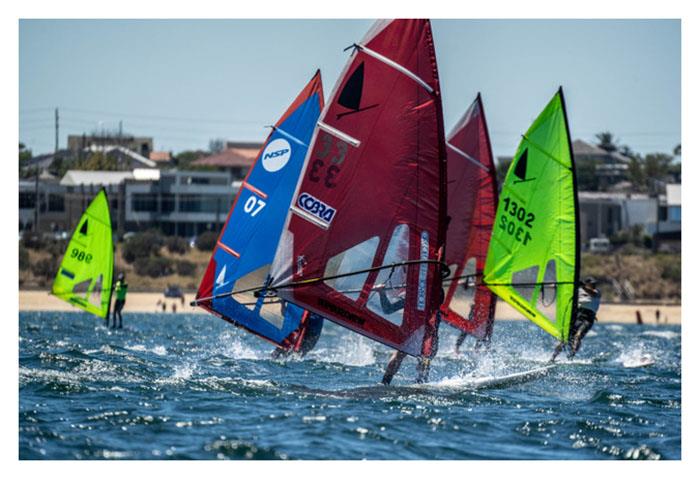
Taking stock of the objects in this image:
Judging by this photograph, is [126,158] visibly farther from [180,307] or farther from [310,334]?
[310,334]

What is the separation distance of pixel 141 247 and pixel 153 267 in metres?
2.26

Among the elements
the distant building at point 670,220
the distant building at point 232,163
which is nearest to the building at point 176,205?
the distant building at point 232,163

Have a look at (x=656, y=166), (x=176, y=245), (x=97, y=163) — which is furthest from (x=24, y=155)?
(x=656, y=166)

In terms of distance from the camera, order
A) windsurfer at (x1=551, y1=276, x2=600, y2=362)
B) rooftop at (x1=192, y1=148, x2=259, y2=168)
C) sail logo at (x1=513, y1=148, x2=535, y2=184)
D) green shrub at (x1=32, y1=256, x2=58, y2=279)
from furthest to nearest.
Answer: rooftop at (x1=192, y1=148, x2=259, y2=168)
green shrub at (x1=32, y1=256, x2=58, y2=279)
windsurfer at (x1=551, y1=276, x2=600, y2=362)
sail logo at (x1=513, y1=148, x2=535, y2=184)

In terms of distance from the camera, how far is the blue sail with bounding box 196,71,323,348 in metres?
20.4

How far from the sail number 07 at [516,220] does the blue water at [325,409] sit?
7.10 feet

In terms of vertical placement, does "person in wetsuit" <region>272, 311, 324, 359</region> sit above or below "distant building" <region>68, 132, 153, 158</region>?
below

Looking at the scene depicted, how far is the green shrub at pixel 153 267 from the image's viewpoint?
64.1 meters

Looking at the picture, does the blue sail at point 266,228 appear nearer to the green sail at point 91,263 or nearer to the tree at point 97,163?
the green sail at point 91,263

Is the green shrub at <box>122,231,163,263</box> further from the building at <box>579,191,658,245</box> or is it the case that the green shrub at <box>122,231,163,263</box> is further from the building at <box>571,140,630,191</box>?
the building at <box>571,140,630,191</box>

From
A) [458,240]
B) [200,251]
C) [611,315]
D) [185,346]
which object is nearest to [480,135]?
[458,240]

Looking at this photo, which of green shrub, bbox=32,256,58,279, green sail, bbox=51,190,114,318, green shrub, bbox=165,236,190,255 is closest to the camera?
green sail, bbox=51,190,114,318

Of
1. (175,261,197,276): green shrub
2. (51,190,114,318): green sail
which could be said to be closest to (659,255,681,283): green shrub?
(175,261,197,276): green shrub

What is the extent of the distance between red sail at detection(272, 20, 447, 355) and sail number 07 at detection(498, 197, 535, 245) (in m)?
5.01
